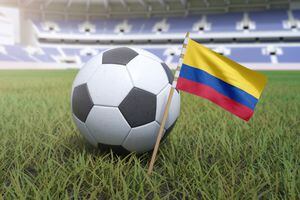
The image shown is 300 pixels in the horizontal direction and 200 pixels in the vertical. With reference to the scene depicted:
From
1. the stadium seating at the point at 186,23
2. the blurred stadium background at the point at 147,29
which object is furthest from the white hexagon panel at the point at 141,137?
the stadium seating at the point at 186,23

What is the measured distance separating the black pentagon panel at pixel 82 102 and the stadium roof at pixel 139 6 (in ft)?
96.6

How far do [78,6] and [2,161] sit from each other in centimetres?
3514

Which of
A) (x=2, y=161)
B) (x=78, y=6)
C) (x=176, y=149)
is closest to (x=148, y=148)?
(x=176, y=149)

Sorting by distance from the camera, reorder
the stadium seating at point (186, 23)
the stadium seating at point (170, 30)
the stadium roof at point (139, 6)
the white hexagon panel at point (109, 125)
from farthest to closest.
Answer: the stadium roof at point (139, 6) → the stadium seating at point (186, 23) → the stadium seating at point (170, 30) → the white hexagon panel at point (109, 125)

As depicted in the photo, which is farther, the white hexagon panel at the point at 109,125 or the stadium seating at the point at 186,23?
the stadium seating at the point at 186,23

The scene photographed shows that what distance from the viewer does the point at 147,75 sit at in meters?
2.09

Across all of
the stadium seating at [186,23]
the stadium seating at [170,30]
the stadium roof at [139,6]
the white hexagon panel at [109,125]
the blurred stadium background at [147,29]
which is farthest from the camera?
the stadium roof at [139,6]

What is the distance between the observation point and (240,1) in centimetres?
2911

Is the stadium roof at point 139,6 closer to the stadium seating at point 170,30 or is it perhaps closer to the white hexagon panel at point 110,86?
the stadium seating at point 170,30

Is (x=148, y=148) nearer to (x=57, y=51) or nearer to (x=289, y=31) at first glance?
(x=289, y=31)

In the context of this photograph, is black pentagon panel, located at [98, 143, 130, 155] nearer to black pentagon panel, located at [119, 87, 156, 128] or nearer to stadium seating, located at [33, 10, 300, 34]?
black pentagon panel, located at [119, 87, 156, 128]

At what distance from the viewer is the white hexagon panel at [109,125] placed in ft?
6.52

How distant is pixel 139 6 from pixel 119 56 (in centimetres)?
3264

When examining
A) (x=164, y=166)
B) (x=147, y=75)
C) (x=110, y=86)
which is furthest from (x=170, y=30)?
(x=164, y=166)
